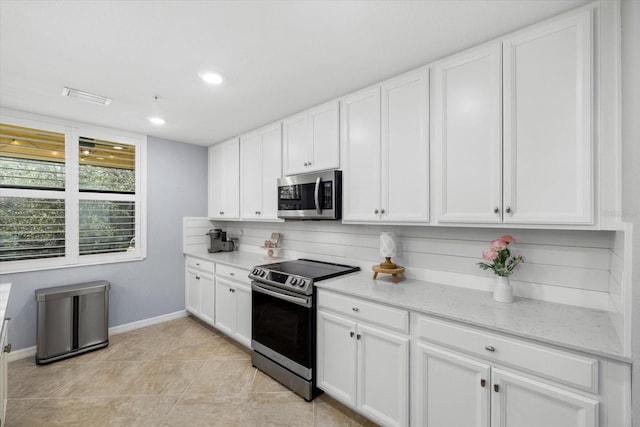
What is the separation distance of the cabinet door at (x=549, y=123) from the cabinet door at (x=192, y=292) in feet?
11.6

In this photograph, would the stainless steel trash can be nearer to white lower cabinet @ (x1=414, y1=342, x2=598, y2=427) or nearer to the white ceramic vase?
white lower cabinet @ (x1=414, y1=342, x2=598, y2=427)

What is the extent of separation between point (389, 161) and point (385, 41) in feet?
2.56

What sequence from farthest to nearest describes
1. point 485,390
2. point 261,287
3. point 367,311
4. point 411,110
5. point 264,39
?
point 261,287
point 411,110
point 367,311
point 264,39
point 485,390

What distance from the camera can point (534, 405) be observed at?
4.27 feet

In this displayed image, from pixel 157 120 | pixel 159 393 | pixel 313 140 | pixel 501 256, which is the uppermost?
pixel 157 120

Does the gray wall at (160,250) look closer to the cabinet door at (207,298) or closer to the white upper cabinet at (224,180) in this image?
the white upper cabinet at (224,180)

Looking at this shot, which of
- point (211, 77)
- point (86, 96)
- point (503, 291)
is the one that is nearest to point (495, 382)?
point (503, 291)

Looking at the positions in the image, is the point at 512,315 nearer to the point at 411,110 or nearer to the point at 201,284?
the point at 411,110

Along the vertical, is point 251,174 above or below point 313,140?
below

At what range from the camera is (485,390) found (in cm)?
143

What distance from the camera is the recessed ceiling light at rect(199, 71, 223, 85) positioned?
2115 millimetres

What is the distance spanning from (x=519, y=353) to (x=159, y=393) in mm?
2566

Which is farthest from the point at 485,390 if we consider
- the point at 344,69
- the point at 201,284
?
the point at 201,284

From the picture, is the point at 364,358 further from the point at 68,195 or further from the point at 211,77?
the point at 68,195
